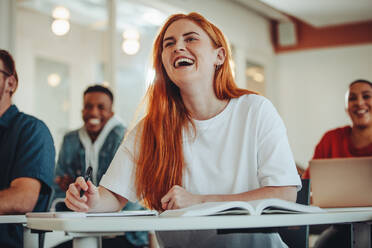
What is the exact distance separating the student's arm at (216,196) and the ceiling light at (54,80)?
3951 mm

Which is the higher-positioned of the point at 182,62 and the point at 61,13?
the point at 61,13

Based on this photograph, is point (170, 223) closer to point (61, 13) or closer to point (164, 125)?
point (164, 125)

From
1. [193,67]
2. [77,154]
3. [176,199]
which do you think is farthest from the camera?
[77,154]

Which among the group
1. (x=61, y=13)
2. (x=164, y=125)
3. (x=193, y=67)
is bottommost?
(x=164, y=125)

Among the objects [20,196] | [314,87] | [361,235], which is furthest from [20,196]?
[314,87]

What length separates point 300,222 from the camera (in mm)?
1084

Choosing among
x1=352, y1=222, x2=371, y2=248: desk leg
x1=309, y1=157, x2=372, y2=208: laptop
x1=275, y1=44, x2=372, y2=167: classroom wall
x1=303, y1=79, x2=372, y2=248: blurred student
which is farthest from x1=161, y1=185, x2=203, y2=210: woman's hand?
x1=275, y1=44, x2=372, y2=167: classroom wall

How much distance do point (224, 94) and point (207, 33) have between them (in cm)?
22

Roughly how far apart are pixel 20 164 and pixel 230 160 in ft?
2.62

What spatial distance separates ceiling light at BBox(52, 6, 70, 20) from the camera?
5160 millimetres

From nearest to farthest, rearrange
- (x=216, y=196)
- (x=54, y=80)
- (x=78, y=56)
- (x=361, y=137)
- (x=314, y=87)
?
(x=216, y=196) → (x=361, y=137) → (x=54, y=80) → (x=78, y=56) → (x=314, y=87)

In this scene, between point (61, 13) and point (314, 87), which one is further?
point (314, 87)

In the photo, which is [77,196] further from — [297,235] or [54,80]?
[54,80]

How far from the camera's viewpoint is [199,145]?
1723 mm
